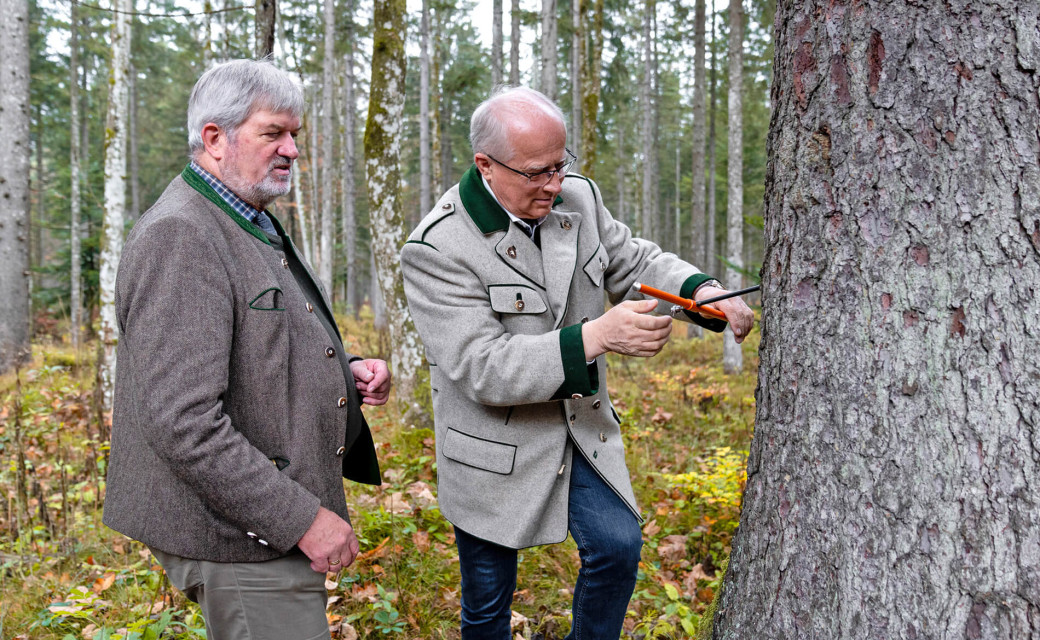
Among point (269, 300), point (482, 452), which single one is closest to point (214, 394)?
point (269, 300)

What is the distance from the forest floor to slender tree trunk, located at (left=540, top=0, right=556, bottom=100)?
21.8 feet

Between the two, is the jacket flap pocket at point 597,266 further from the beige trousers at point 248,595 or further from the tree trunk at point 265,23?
the tree trunk at point 265,23

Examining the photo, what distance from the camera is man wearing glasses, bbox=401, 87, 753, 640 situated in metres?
2.34

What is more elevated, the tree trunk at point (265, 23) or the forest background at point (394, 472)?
the tree trunk at point (265, 23)

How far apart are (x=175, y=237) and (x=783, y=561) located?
1899mm

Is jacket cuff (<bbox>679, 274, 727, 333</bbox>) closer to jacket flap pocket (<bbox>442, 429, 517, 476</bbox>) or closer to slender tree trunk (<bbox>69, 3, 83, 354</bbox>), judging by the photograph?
jacket flap pocket (<bbox>442, 429, 517, 476</bbox>)

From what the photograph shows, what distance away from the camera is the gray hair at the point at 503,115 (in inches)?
93.4

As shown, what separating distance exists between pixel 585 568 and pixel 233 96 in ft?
6.42

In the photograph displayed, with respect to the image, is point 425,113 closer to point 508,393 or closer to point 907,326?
point 508,393

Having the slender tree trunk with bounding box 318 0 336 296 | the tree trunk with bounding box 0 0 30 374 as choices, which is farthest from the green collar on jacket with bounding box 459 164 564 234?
the slender tree trunk with bounding box 318 0 336 296

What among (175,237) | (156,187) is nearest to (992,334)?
(175,237)

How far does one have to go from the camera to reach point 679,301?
2268 mm

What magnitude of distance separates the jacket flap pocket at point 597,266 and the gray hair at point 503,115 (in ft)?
1.72

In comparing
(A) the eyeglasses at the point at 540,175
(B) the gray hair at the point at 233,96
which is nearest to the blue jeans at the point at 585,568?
(A) the eyeglasses at the point at 540,175
